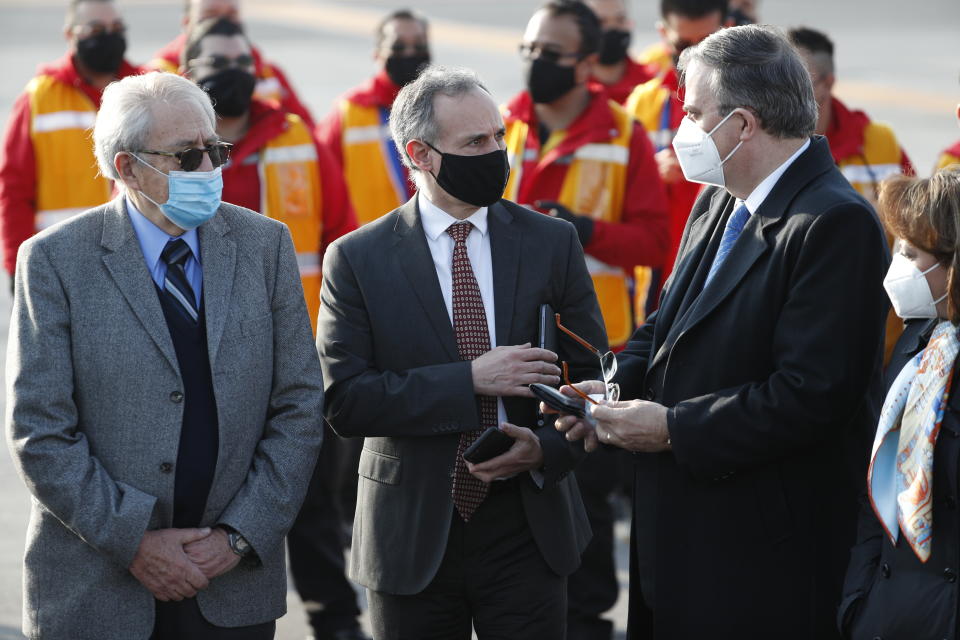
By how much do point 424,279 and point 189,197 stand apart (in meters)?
0.69

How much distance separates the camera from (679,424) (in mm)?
3373

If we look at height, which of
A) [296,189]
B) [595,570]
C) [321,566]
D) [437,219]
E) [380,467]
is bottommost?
[321,566]

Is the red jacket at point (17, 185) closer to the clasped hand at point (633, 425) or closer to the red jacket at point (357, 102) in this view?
the red jacket at point (357, 102)

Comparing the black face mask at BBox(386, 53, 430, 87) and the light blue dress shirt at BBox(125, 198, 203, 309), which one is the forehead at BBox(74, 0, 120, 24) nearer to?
the black face mask at BBox(386, 53, 430, 87)

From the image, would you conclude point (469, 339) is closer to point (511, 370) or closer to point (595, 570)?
point (511, 370)

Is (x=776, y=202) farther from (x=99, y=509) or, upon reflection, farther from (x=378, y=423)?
(x=99, y=509)

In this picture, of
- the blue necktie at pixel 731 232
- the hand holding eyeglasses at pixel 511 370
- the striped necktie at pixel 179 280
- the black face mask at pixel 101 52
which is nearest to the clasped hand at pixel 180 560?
the striped necktie at pixel 179 280

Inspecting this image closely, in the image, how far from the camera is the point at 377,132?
6578mm

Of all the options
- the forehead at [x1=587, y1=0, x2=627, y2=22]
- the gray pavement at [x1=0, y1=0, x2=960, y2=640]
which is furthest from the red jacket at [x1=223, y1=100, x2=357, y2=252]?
the gray pavement at [x1=0, y1=0, x2=960, y2=640]

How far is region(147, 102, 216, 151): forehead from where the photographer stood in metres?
3.48

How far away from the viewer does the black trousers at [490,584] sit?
12.2 feet

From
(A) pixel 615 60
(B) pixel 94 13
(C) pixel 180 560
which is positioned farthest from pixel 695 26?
(C) pixel 180 560

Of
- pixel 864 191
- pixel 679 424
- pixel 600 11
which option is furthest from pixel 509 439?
pixel 600 11

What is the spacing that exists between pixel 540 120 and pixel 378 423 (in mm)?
2532
